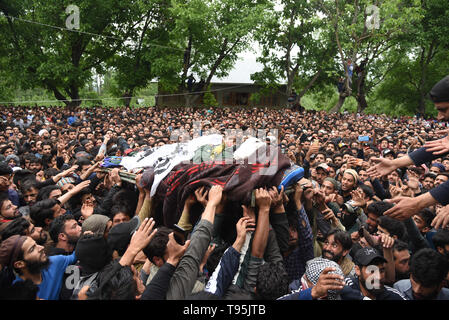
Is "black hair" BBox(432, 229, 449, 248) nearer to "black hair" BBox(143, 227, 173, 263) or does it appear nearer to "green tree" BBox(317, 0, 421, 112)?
"black hair" BBox(143, 227, 173, 263)

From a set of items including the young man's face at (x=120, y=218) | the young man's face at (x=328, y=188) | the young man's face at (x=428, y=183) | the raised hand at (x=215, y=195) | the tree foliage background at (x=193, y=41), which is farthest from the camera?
the tree foliage background at (x=193, y=41)

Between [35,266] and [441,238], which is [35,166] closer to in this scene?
[35,266]

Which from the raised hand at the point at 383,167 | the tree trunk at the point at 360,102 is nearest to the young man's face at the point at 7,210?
the raised hand at the point at 383,167

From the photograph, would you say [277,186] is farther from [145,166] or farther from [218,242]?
[145,166]

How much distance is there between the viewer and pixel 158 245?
2080mm

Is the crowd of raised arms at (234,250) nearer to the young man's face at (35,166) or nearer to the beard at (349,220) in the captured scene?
the beard at (349,220)

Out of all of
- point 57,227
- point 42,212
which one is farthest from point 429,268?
point 42,212

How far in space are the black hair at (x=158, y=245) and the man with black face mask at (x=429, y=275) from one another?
1.67 metres

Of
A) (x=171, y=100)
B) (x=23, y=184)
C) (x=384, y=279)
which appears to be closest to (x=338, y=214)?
(x=384, y=279)

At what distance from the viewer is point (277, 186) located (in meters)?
2.17

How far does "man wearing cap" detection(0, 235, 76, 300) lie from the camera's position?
2154 mm

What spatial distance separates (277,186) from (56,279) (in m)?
1.70

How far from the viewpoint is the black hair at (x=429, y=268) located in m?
2.11

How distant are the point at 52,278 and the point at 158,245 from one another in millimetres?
879
